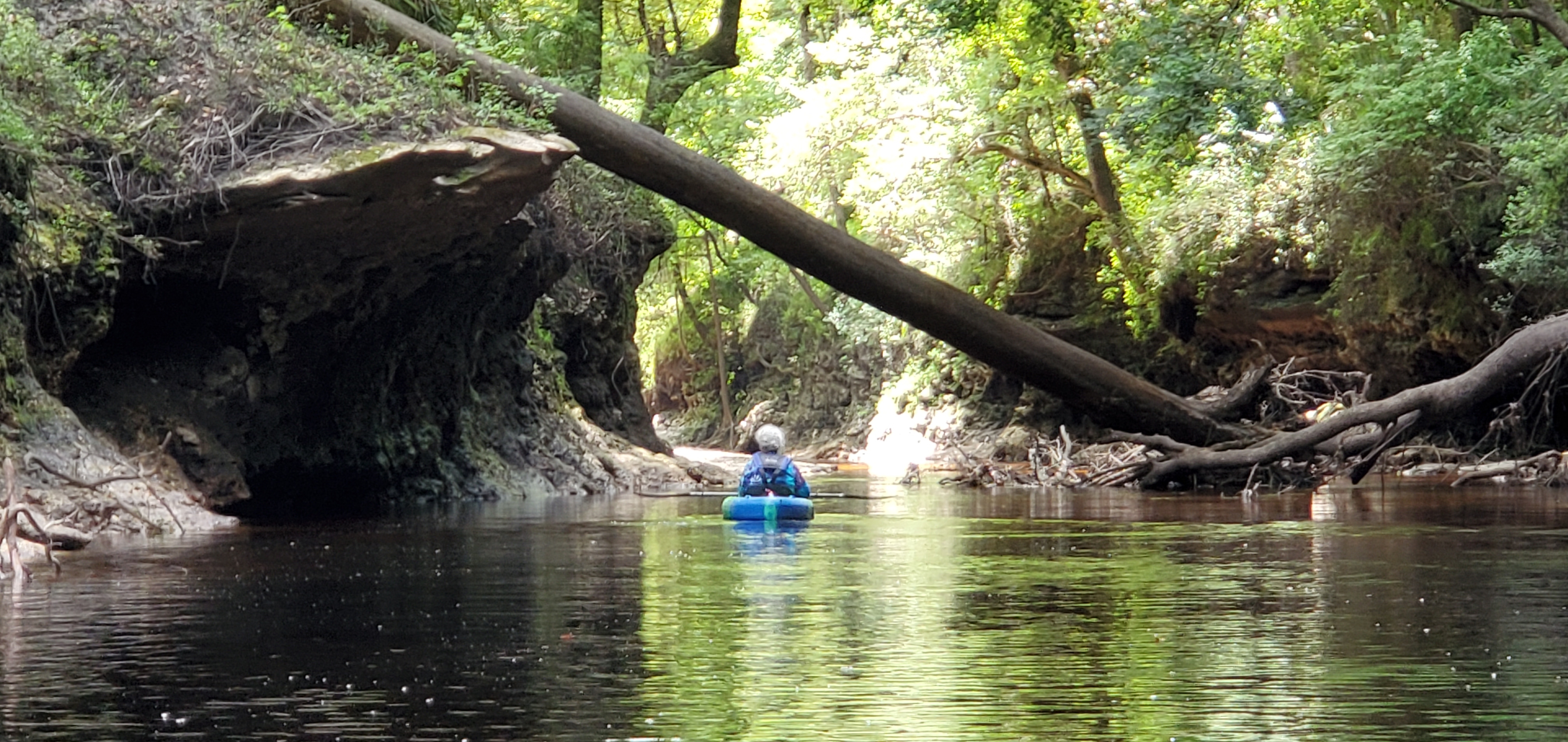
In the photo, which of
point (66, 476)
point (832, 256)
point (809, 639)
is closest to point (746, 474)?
point (832, 256)

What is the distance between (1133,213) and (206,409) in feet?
69.6

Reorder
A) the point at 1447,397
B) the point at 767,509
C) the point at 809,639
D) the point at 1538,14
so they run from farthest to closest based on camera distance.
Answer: the point at 1538,14 < the point at 1447,397 < the point at 767,509 < the point at 809,639

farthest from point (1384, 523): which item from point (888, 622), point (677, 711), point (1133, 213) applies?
point (1133, 213)

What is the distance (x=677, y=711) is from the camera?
6.70m

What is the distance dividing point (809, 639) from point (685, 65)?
2291 centimetres

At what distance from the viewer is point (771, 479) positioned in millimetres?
19625

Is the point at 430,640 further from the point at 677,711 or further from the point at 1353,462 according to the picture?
the point at 1353,462

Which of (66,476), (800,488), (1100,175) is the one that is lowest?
(800,488)

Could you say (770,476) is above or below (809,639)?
above

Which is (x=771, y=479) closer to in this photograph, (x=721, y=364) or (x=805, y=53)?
(x=805, y=53)

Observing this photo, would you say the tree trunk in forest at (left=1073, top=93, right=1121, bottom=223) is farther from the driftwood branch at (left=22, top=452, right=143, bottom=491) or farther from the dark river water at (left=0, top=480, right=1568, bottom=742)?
the driftwood branch at (left=22, top=452, right=143, bottom=491)

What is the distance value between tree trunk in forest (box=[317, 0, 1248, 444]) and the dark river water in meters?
6.89

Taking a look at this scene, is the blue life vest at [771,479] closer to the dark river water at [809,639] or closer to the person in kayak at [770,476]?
the person in kayak at [770,476]

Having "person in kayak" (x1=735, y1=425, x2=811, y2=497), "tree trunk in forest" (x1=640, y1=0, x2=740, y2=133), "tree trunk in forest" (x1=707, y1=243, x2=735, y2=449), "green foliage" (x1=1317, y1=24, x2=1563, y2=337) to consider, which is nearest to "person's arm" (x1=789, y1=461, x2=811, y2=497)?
"person in kayak" (x1=735, y1=425, x2=811, y2=497)
